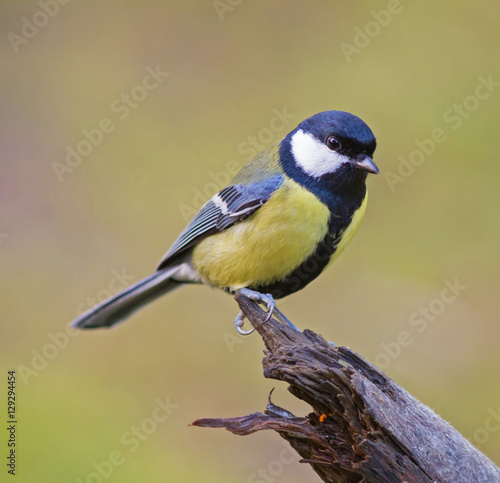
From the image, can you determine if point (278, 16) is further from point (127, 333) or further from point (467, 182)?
point (127, 333)

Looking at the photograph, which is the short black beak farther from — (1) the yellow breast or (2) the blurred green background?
(2) the blurred green background

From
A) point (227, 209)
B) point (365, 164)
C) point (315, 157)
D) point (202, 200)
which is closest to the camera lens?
point (365, 164)

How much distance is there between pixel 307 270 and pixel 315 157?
51 centimetres

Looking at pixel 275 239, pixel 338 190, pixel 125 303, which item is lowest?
pixel 125 303

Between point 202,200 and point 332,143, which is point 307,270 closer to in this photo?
point 332,143

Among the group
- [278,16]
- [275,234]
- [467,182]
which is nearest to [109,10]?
[278,16]

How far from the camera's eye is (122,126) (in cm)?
627

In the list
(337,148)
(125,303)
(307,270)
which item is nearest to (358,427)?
(307,270)

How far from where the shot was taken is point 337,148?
9.18 feet

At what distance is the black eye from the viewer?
279 centimetres

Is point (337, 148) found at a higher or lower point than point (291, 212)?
higher

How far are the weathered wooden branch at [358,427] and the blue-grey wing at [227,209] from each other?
86 centimetres

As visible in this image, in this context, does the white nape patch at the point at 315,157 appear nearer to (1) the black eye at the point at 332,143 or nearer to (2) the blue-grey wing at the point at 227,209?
(1) the black eye at the point at 332,143

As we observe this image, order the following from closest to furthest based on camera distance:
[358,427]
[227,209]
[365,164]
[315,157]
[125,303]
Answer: [358,427] < [365,164] < [315,157] < [227,209] < [125,303]
